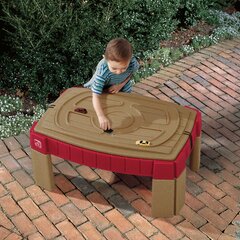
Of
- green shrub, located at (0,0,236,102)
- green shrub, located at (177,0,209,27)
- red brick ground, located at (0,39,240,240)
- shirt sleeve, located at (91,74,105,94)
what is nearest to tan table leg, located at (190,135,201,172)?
red brick ground, located at (0,39,240,240)

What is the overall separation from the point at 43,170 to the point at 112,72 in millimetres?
1107

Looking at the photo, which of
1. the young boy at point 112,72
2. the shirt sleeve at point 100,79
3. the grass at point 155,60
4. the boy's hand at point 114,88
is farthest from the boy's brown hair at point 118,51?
the grass at point 155,60

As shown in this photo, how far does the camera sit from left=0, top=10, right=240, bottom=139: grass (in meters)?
5.53

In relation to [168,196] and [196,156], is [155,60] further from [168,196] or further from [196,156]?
[168,196]

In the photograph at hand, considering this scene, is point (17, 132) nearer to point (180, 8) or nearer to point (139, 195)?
point (139, 195)

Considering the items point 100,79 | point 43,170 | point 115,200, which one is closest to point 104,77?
point 100,79

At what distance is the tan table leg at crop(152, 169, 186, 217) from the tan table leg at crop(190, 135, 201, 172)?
55 centimetres

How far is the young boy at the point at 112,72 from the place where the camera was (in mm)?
3909

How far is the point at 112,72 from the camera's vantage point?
4.33 metres

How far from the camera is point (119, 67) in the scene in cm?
402

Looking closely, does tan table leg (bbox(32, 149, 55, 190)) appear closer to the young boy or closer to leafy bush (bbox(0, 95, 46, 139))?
the young boy

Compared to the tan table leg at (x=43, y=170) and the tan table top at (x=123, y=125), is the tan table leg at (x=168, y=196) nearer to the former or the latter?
the tan table top at (x=123, y=125)

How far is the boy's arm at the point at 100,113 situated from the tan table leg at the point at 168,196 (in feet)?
2.07

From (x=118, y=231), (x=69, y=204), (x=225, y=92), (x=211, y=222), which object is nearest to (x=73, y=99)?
(x=69, y=204)
